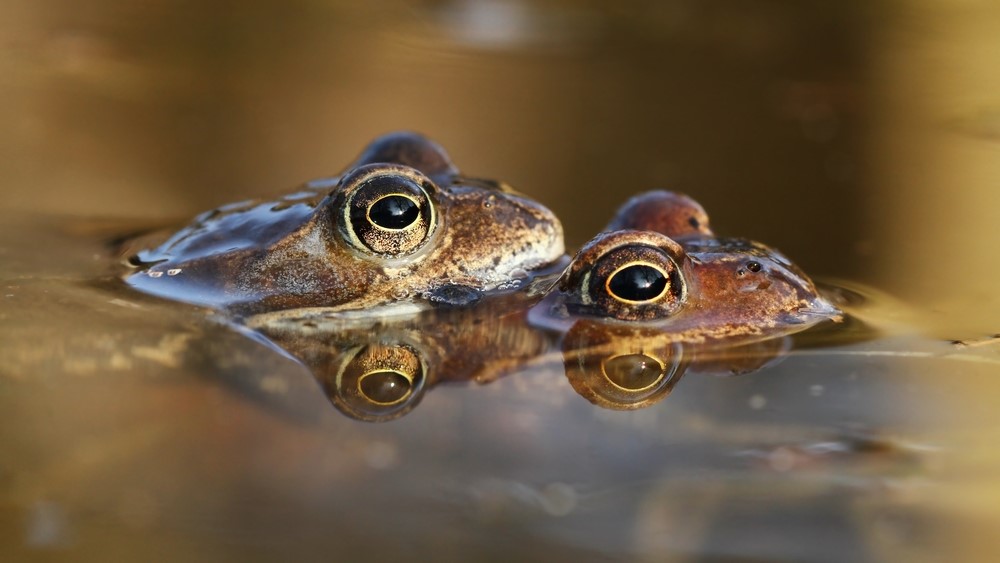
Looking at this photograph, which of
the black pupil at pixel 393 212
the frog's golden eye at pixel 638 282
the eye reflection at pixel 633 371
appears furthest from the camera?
the black pupil at pixel 393 212

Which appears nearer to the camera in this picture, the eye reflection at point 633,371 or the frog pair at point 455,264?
the eye reflection at point 633,371

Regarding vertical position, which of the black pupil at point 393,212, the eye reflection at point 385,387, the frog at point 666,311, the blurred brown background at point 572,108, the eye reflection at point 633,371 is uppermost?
the blurred brown background at point 572,108

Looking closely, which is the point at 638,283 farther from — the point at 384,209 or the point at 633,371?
the point at 384,209

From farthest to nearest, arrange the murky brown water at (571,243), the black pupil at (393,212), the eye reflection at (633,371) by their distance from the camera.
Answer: the black pupil at (393,212) → the eye reflection at (633,371) → the murky brown water at (571,243)

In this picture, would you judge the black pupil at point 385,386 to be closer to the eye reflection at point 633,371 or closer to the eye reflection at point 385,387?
the eye reflection at point 385,387

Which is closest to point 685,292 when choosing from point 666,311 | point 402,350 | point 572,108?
point 666,311

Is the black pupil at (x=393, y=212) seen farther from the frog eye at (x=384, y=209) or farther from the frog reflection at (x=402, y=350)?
the frog reflection at (x=402, y=350)

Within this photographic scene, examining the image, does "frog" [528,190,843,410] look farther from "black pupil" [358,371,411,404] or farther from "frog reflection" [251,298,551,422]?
"black pupil" [358,371,411,404]

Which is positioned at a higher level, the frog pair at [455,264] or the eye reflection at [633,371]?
the frog pair at [455,264]

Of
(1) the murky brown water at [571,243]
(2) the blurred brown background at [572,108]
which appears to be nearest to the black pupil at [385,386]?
(1) the murky brown water at [571,243]
